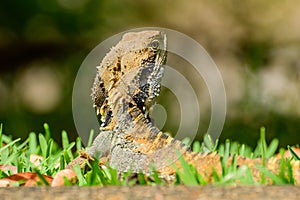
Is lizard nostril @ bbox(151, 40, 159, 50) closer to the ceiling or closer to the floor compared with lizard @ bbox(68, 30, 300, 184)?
closer to the ceiling

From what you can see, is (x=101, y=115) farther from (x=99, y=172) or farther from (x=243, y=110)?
(x=243, y=110)

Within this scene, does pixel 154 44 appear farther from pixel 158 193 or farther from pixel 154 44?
pixel 158 193

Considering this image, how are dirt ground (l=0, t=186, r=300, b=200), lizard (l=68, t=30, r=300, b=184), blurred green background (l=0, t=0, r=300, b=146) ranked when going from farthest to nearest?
1. blurred green background (l=0, t=0, r=300, b=146)
2. lizard (l=68, t=30, r=300, b=184)
3. dirt ground (l=0, t=186, r=300, b=200)

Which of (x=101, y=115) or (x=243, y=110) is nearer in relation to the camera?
(x=101, y=115)

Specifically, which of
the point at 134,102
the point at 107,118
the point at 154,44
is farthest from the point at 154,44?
the point at 107,118

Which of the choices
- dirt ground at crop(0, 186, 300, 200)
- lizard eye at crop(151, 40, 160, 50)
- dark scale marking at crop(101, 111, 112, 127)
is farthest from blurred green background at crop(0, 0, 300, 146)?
dirt ground at crop(0, 186, 300, 200)

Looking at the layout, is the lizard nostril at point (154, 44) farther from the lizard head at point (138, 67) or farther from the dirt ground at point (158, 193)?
the dirt ground at point (158, 193)

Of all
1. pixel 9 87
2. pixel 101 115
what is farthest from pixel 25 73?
pixel 101 115

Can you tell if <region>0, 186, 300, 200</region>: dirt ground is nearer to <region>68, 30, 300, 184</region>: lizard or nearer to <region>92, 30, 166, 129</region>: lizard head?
<region>68, 30, 300, 184</region>: lizard
